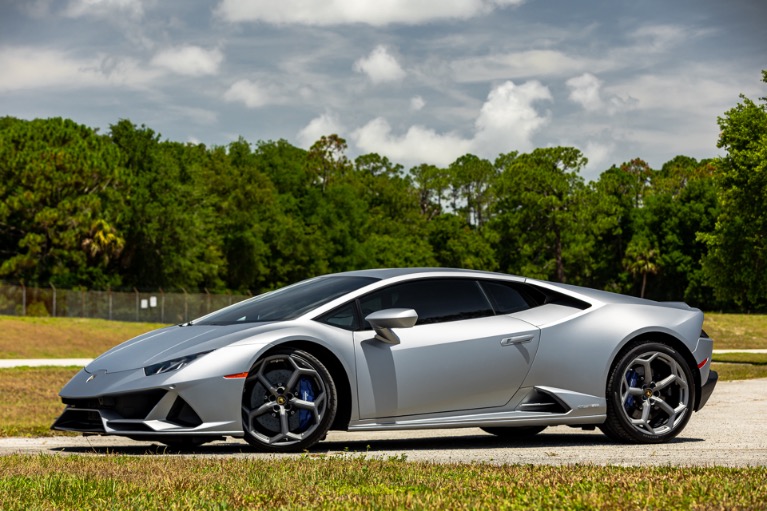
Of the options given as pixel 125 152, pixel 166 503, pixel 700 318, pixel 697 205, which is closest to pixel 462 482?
pixel 166 503

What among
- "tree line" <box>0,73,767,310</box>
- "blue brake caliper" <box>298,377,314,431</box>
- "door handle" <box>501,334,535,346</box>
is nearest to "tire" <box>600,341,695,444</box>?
"door handle" <box>501,334,535,346</box>

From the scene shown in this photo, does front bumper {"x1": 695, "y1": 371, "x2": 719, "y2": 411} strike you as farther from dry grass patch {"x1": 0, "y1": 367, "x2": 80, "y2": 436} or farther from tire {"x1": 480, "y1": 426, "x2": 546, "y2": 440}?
dry grass patch {"x1": 0, "y1": 367, "x2": 80, "y2": 436}

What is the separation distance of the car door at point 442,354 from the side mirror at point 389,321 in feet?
0.19

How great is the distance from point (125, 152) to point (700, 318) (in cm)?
6266

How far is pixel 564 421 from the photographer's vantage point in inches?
347

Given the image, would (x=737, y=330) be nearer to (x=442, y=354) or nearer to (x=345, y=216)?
(x=345, y=216)

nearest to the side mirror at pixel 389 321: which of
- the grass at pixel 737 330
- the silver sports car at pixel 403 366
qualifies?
the silver sports car at pixel 403 366

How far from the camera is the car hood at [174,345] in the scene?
7941 millimetres

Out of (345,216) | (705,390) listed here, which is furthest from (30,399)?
(345,216)

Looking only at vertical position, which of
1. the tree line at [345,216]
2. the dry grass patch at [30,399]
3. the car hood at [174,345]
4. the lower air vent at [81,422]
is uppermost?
the tree line at [345,216]

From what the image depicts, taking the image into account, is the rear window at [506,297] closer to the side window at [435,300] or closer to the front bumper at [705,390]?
the side window at [435,300]

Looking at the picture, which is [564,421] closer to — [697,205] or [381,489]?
[381,489]

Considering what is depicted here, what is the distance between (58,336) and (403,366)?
115 ft

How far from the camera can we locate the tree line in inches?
2216
